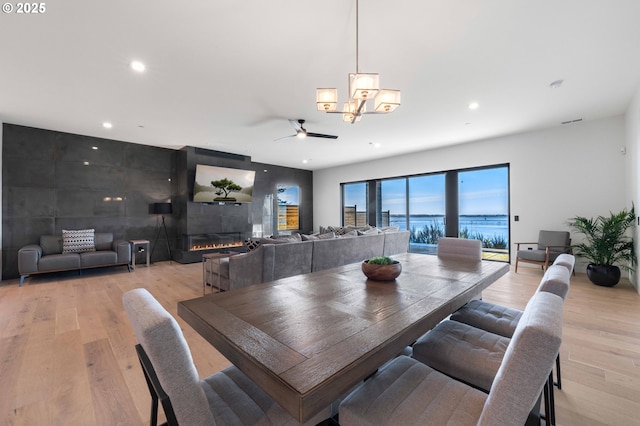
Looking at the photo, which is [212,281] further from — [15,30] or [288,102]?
[15,30]

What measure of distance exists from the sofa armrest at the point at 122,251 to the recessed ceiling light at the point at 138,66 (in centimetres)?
364

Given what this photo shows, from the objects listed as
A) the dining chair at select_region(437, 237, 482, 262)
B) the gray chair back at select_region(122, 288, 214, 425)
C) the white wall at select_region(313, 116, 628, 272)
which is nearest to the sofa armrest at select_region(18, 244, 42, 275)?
the gray chair back at select_region(122, 288, 214, 425)

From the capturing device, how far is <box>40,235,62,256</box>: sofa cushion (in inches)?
192

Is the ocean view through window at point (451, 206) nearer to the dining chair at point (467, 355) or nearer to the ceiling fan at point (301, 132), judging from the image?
the ceiling fan at point (301, 132)

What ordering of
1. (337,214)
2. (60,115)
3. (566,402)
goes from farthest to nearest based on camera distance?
(337,214) → (60,115) → (566,402)

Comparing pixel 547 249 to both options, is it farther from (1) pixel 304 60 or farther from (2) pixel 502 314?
(1) pixel 304 60

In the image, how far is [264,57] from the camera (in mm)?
2785

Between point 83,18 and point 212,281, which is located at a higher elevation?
point 83,18

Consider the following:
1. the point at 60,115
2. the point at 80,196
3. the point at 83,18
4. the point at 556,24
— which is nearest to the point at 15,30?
the point at 83,18

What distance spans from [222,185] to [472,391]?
22.4ft

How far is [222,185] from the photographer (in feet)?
22.9

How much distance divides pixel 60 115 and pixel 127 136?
1230 millimetres

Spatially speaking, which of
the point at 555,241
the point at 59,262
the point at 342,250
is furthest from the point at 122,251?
the point at 555,241

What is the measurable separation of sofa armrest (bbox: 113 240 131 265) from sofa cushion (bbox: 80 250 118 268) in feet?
0.19
